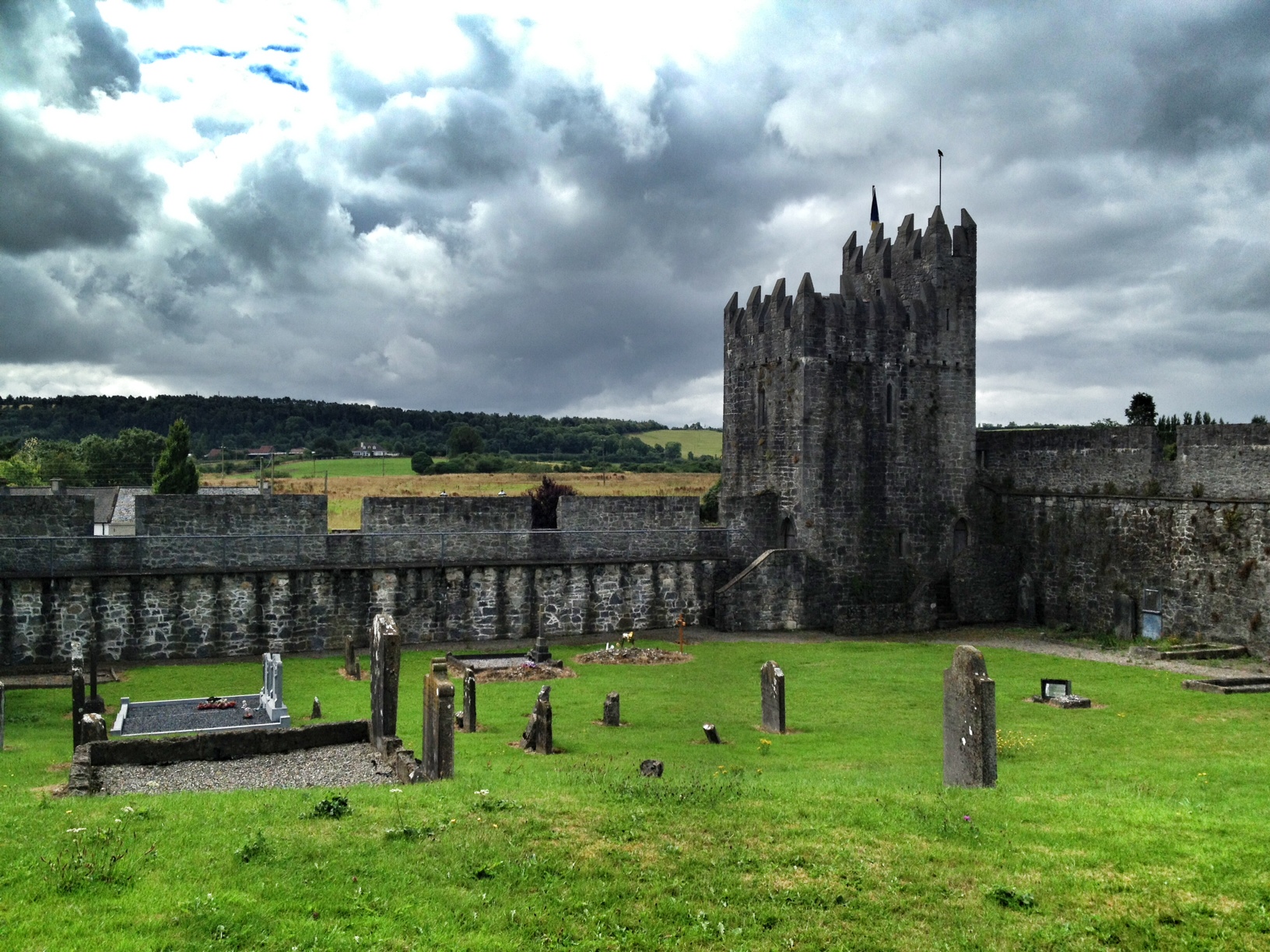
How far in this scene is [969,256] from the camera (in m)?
35.8

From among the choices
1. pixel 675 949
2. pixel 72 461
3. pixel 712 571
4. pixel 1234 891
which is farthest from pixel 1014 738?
pixel 72 461

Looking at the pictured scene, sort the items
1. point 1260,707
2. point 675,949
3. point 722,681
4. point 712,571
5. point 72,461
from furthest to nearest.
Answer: point 72,461
point 712,571
point 722,681
point 1260,707
point 675,949

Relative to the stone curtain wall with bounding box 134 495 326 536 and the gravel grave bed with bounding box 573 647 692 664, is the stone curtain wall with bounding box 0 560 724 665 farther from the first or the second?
the gravel grave bed with bounding box 573 647 692 664

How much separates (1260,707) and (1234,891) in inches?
510

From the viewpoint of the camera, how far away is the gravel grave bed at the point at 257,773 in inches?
534

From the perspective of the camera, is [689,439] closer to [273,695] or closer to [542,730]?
[273,695]

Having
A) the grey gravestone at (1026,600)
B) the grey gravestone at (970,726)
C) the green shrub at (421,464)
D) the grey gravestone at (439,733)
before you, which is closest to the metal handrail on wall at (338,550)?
the grey gravestone at (1026,600)

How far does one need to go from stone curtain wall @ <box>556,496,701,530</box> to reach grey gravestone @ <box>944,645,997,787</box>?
1788 centimetres

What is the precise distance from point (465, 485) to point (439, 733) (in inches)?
2565

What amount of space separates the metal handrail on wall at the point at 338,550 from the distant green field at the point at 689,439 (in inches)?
3373

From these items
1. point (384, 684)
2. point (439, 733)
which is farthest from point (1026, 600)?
point (439, 733)

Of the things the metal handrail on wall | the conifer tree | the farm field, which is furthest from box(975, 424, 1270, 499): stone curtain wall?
the conifer tree

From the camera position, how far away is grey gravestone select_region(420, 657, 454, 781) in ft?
44.0

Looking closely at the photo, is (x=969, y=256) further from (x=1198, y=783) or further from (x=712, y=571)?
(x=1198, y=783)
